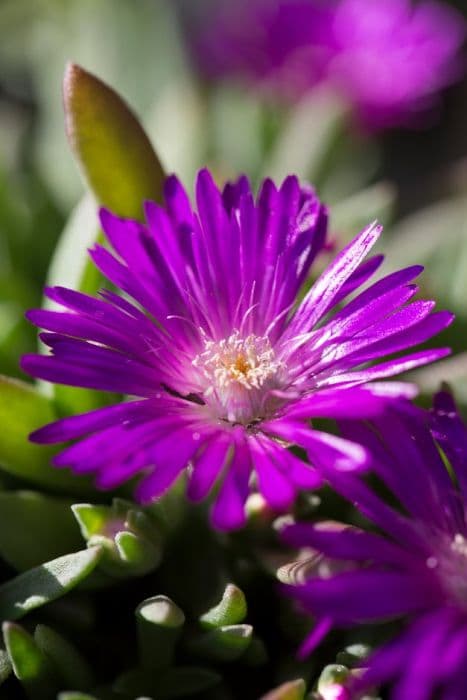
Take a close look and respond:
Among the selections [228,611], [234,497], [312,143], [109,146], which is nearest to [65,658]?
[228,611]

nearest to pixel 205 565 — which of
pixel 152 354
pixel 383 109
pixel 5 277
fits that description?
pixel 152 354

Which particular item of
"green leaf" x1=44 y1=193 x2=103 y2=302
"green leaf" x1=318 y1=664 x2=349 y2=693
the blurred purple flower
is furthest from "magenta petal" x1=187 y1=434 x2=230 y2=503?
the blurred purple flower

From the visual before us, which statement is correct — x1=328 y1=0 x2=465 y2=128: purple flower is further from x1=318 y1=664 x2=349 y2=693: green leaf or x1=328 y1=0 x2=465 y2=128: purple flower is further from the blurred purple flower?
x1=318 y1=664 x2=349 y2=693: green leaf

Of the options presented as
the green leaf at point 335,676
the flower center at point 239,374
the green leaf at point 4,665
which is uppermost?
the flower center at point 239,374

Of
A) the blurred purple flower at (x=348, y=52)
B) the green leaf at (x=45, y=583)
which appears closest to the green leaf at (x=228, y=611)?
the green leaf at (x=45, y=583)

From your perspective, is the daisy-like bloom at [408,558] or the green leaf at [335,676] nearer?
the daisy-like bloom at [408,558]

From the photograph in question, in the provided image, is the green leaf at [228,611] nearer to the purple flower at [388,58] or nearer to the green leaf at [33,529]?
the green leaf at [33,529]
